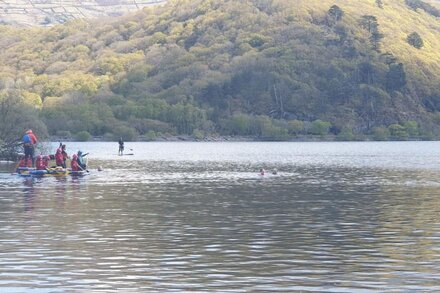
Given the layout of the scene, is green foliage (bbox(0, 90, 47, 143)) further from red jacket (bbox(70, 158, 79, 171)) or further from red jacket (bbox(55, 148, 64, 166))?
red jacket (bbox(70, 158, 79, 171))

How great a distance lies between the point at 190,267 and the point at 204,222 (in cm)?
1413

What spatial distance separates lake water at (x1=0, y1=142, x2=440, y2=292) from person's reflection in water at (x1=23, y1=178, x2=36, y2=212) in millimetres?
74

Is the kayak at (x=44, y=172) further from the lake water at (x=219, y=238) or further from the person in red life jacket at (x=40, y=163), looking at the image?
the lake water at (x=219, y=238)

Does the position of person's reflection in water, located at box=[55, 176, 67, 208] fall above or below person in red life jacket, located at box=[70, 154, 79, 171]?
below

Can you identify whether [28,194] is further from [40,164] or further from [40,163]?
[40,164]

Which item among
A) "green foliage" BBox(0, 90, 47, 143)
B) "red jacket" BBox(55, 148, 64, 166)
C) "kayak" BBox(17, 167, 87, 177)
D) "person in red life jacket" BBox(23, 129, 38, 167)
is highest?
"green foliage" BBox(0, 90, 47, 143)

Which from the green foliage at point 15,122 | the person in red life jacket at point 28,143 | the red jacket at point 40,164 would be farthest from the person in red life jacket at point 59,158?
the green foliage at point 15,122

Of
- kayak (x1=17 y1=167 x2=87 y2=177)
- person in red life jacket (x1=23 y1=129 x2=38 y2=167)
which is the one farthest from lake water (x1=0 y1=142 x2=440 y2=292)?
person in red life jacket (x1=23 y1=129 x2=38 y2=167)

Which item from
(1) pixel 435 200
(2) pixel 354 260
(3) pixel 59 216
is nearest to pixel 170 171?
(1) pixel 435 200

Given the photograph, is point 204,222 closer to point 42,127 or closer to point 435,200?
point 435,200

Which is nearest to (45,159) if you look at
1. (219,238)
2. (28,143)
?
(28,143)

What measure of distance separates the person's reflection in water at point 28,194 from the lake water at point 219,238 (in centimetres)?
7

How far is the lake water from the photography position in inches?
1202

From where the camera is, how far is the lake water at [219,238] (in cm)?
3053
